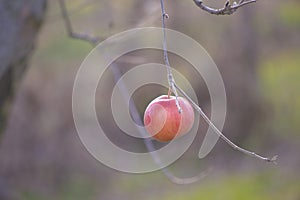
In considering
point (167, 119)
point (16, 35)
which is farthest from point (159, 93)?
point (167, 119)

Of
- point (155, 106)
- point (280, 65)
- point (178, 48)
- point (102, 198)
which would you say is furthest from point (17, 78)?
point (280, 65)

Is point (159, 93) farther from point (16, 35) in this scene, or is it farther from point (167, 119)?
point (167, 119)

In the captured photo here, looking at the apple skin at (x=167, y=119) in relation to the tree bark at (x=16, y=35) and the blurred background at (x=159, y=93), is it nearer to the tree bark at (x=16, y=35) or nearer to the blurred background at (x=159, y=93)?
the tree bark at (x=16, y=35)

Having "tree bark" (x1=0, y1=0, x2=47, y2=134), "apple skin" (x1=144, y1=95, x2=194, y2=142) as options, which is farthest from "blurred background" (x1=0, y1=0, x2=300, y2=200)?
"apple skin" (x1=144, y1=95, x2=194, y2=142)

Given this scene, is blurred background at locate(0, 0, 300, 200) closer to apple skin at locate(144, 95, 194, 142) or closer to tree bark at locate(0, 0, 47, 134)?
tree bark at locate(0, 0, 47, 134)

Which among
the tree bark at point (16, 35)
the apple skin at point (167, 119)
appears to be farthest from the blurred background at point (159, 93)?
the apple skin at point (167, 119)

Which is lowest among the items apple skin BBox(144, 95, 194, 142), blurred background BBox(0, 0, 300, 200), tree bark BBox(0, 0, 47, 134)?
blurred background BBox(0, 0, 300, 200)
